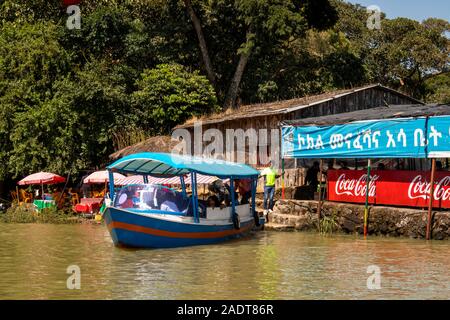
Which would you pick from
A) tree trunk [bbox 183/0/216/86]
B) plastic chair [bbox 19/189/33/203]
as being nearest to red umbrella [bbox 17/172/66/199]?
plastic chair [bbox 19/189/33/203]

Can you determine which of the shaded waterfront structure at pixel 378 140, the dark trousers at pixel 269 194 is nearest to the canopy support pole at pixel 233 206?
the shaded waterfront structure at pixel 378 140

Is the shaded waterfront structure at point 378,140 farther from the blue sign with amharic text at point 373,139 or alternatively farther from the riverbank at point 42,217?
the riverbank at point 42,217

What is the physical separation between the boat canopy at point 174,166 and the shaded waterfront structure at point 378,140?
3058 millimetres

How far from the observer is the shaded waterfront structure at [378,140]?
65.5 feet

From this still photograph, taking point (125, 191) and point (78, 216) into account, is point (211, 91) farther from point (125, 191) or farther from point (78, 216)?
point (125, 191)

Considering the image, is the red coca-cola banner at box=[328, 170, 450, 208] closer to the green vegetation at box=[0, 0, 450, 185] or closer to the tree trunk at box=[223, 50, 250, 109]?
the green vegetation at box=[0, 0, 450, 185]

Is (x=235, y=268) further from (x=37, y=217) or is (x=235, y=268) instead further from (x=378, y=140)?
(x=37, y=217)

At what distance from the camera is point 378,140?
21.6m

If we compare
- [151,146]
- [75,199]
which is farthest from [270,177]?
[75,199]

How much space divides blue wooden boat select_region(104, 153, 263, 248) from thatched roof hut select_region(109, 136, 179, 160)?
8.53 meters

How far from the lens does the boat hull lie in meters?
17.7

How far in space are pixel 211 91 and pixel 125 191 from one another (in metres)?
15.4

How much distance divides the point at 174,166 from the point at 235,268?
3877 mm
